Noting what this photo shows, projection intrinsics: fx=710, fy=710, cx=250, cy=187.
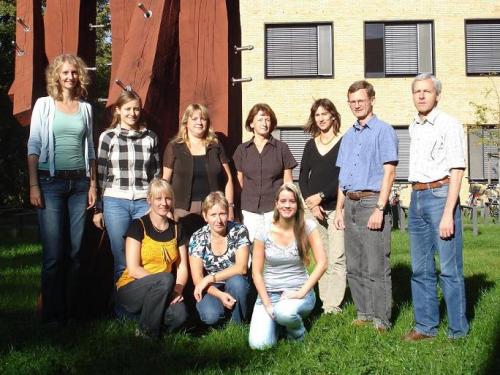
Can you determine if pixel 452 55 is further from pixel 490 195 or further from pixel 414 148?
pixel 414 148

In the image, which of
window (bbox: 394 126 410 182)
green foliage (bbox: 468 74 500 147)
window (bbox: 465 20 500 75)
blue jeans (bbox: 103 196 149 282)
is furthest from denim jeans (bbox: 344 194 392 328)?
window (bbox: 465 20 500 75)

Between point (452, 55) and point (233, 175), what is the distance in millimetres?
18004

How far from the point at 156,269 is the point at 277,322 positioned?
0.94 metres

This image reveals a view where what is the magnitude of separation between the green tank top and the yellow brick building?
17.1 m

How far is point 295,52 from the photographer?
2212 centimetres

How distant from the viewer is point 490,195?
69.5 ft

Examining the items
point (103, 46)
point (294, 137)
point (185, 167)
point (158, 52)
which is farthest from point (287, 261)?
point (103, 46)

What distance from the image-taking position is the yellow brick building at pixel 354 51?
71.4 ft

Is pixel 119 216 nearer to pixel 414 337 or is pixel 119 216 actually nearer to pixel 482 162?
pixel 414 337

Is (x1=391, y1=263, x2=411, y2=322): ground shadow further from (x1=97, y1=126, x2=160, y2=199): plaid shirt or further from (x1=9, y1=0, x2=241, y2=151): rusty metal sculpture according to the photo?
(x1=97, y1=126, x2=160, y2=199): plaid shirt

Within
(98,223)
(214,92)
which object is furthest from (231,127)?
(98,223)

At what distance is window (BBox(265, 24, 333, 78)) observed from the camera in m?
22.0

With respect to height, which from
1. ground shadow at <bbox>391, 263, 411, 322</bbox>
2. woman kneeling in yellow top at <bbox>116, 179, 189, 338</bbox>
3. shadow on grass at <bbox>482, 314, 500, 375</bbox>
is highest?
woman kneeling in yellow top at <bbox>116, 179, 189, 338</bbox>

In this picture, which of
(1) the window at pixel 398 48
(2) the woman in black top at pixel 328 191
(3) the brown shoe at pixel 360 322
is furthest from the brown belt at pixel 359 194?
(1) the window at pixel 398 48
